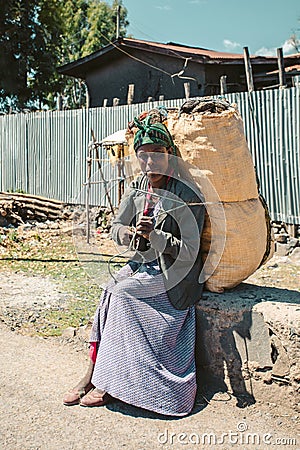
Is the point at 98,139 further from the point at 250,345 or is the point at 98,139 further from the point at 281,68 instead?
the point at 250,345

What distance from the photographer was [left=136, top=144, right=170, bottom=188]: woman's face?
3.27 meters

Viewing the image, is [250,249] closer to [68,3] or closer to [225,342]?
[225,342]

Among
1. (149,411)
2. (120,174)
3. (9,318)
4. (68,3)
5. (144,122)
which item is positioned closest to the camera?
(149,411)

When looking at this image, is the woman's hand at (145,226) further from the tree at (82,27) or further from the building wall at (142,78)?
the tree at (82,27)

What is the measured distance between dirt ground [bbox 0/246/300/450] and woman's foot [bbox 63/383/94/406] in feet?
0.15

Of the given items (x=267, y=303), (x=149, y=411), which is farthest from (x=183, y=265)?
(x=149, y=411)

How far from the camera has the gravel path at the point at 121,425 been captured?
284cm

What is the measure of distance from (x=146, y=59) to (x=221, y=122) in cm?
1158

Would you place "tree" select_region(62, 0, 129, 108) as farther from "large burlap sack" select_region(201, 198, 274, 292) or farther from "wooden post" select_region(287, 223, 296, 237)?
"large burlap sack" select_region(201, 198, 274, 292)

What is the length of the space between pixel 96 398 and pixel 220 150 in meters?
1.60

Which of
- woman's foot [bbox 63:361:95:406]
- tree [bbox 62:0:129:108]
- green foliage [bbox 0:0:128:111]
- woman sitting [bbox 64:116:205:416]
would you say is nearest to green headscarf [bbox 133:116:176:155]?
woman sitting [bbox 64:116:205:416]

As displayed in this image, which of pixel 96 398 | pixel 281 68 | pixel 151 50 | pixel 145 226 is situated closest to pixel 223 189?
pixel 145 226

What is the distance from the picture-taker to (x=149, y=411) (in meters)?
3.17

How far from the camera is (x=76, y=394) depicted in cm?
329
